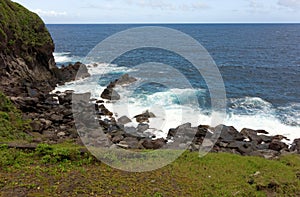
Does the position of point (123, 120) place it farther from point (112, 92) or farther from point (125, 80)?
point (125, 80)

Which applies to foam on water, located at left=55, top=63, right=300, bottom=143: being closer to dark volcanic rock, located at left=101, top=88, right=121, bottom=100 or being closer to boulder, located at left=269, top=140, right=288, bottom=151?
dark volcanic rock, located at left=101, top=88, right=121, bottom=100

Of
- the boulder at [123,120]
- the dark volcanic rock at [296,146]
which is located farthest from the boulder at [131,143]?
the dark volcanic rock at [296,146]

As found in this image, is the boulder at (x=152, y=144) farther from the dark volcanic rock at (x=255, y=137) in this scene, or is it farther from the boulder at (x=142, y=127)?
the dark volcanic rock at (x=255, y=137)

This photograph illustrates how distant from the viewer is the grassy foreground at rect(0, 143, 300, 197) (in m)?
11.8

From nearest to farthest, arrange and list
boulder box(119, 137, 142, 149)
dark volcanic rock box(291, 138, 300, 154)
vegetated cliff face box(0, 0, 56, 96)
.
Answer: boulder box(119, 137, 142, 149) → dark volcanic rock box(291, 138, 300, 154) → vegetated cliff face box(0, 0, 56, 96)

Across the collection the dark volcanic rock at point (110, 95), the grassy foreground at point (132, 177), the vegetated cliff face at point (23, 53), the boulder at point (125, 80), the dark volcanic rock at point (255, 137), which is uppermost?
the vegetated cliff face at point (23, 53)

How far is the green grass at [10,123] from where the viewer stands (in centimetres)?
1850

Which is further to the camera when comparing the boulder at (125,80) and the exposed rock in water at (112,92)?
the boulder at (125,80)

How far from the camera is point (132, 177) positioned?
1319 centimetres

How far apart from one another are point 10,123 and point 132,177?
473 inches

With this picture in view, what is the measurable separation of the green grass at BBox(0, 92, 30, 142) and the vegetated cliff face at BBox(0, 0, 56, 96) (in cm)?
655

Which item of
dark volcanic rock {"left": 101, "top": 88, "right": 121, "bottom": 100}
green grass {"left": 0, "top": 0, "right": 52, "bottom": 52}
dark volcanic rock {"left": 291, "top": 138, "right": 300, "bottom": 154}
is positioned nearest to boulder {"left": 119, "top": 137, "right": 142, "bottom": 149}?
dark volcanic rock {"left": 291, "top": 138, "right": 300, "bottom": 154}

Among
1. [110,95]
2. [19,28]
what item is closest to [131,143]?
[110,95]

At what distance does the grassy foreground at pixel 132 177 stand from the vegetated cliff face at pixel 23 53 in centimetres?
1822
